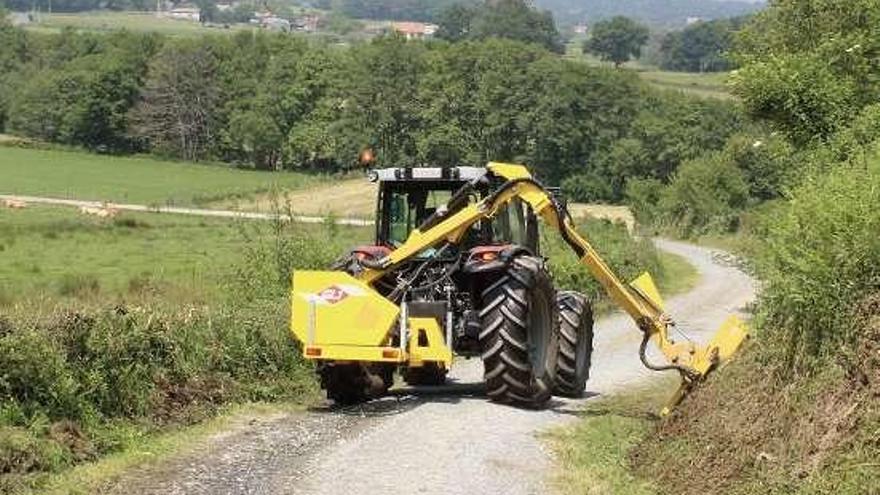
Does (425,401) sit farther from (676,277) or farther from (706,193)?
(706,193)

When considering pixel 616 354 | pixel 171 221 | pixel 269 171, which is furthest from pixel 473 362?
pixel 269 171

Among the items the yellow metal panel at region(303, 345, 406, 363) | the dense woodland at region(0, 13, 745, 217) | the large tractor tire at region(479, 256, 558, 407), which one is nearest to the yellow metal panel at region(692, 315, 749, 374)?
the large tractor tire at region(479, 256, 558, 407)

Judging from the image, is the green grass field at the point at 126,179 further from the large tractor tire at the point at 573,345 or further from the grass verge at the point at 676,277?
the large tractor tire at the point at 573,345

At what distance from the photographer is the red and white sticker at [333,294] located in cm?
1298

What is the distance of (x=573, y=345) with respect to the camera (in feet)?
50.7

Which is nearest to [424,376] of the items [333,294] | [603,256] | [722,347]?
[333,294]

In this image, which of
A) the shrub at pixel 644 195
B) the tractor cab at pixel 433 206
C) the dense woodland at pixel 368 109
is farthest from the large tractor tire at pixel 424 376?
the dense woodland at pixel 368 109

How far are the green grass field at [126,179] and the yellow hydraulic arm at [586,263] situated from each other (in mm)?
69377

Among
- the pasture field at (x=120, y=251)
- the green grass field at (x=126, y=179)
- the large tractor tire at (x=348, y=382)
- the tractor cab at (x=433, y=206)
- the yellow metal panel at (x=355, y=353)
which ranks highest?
the tractor cab at (x=433, y=206)

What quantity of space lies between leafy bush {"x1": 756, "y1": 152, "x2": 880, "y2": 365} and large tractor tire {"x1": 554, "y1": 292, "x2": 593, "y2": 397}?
5620mm

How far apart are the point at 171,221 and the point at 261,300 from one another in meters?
52.2

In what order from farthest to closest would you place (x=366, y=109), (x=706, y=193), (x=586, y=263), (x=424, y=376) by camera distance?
(x=366, y=109) → (x=706, y=193) → (x=424, y=376) → (x=586, y=263)

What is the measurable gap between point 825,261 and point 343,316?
5705mm

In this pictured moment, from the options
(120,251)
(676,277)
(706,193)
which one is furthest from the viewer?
(706,193)
